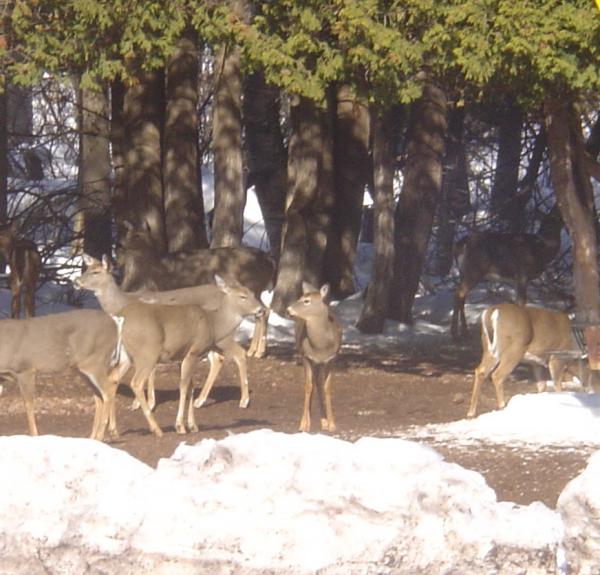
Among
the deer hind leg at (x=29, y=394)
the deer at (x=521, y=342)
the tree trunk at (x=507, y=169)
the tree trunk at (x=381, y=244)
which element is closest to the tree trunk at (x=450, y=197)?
the tree trunk at (x=507, y=169)

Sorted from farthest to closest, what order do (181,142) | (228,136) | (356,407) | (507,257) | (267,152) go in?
1. (267,152)
2. (507,257)
3. (181,142)
4. (228,136)
5. (356,407)

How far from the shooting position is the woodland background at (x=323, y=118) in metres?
13.6

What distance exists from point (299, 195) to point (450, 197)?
979 centimetres

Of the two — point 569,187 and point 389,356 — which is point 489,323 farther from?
point 389,356

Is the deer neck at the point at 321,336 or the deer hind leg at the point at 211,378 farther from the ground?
the deer neck at the point at 321,336

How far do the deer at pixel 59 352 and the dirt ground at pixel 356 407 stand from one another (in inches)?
20.3

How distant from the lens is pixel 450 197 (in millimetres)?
29391

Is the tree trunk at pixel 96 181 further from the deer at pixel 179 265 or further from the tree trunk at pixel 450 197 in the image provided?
the tree trunk at pixel 450 197

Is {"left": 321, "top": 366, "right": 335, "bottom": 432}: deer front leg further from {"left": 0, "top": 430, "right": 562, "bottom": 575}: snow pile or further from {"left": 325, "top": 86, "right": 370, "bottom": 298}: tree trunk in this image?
{"left": 325, "top": 86, "right": 370, "bottom": 298}: tree trunk

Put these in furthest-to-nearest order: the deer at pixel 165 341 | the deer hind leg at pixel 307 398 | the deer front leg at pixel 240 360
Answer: the deer front leg at pixel 240 360 → the deer at pixel 165 341 → the deer hind leg at pixel 307 398

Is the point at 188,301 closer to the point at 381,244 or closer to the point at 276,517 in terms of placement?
the point at 381,244

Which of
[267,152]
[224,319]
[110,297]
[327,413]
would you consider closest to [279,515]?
[327,413]

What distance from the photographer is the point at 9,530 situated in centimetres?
705

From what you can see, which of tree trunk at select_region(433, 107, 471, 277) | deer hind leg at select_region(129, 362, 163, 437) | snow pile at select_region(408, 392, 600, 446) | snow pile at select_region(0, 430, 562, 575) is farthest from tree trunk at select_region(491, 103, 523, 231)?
snow pile at select_region(0, 430, 562, 575)
